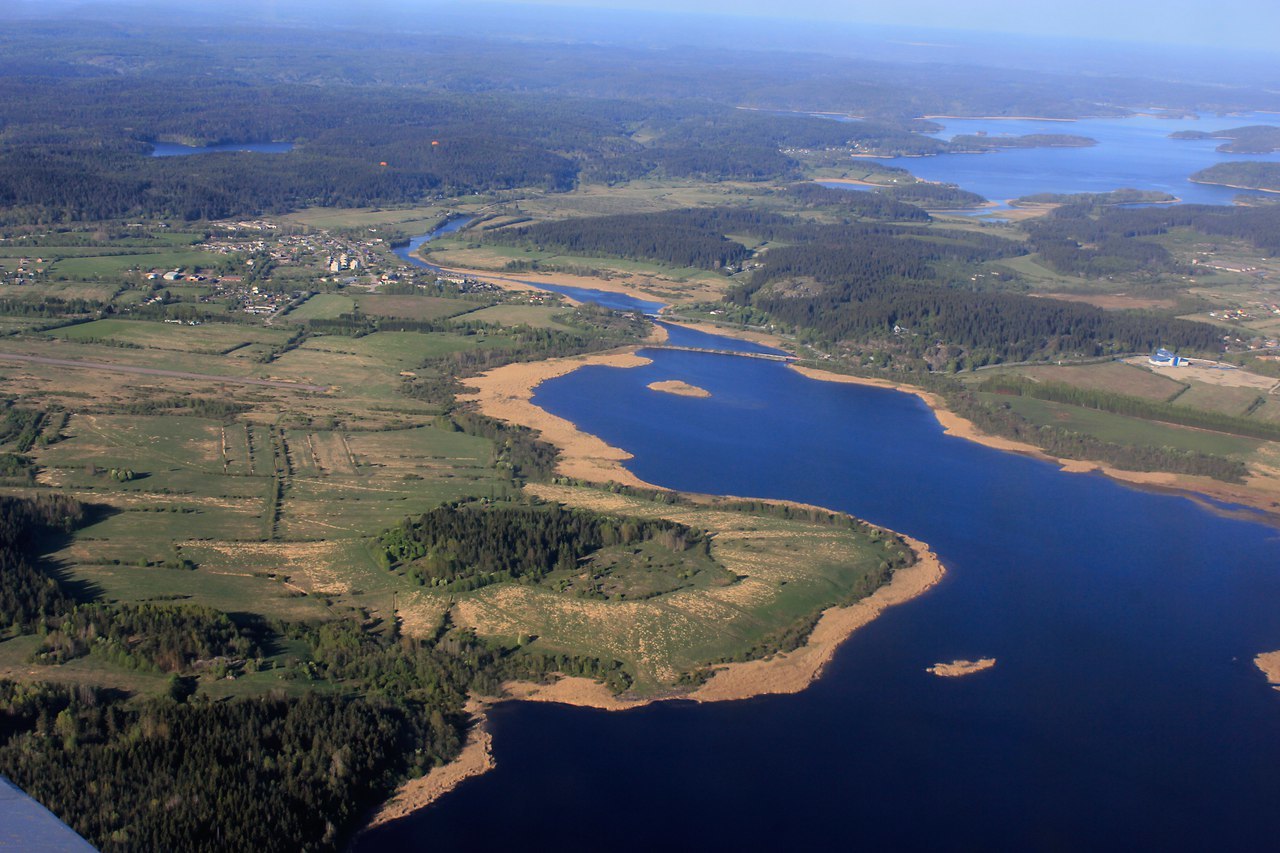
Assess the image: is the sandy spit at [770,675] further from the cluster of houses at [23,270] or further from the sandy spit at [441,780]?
the cluster of houses at [23,270]

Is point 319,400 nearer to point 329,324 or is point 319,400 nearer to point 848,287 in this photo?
point 329,324

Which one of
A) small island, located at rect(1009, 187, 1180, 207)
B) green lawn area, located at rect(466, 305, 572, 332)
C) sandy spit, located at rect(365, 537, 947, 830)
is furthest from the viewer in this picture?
small island, located at rect(1009, 187, 1180, 207)

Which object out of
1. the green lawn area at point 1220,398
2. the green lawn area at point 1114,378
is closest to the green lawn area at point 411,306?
the green lawn area at point 1114,378

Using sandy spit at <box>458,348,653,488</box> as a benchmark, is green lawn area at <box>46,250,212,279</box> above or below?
below

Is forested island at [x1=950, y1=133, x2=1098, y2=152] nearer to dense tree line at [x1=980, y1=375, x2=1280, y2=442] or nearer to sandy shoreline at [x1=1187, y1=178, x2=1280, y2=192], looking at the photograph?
sandy shoreline at [x1=1187, y1=178, x2=1280, y2=192]

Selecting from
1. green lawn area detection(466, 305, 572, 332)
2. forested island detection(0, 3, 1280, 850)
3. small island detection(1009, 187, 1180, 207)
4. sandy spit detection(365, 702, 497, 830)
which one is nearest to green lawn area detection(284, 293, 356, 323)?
forested island detection(0, 3, 1280, 850)

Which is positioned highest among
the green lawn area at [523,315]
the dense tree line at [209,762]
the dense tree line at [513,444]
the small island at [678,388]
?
the dense tree line at [209,762]
